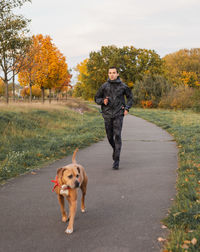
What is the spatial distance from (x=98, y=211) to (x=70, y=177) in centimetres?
103

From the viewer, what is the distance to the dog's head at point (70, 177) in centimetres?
315

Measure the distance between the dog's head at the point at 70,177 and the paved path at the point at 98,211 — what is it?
602 mm

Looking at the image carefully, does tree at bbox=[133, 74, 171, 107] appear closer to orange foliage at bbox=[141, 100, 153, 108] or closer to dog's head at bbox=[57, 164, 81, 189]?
orange foliage at bbox=[141, 100, 153, 108]

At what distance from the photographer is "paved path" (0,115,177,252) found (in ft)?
9.83

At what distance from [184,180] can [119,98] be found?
7.77 ft

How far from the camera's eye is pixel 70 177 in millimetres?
3168

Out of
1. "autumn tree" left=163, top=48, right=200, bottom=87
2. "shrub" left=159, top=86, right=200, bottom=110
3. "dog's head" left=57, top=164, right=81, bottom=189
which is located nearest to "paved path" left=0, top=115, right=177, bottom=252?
"dog's head" left=57, top=164, right=81, bottom=189

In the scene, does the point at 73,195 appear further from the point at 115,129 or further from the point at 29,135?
the point at 29,135

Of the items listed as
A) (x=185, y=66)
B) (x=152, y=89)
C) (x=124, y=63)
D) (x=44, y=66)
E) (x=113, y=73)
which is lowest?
(x=113, y=73)

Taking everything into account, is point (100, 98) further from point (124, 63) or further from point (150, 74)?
point (124, 63)

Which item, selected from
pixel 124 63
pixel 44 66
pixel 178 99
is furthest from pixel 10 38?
pixel 124 63

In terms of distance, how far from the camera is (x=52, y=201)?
4375 millimetres

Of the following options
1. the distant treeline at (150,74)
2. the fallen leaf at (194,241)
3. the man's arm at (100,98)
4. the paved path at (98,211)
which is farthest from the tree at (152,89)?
the fallen leaf at (194,241)

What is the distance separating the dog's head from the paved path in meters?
0.60
